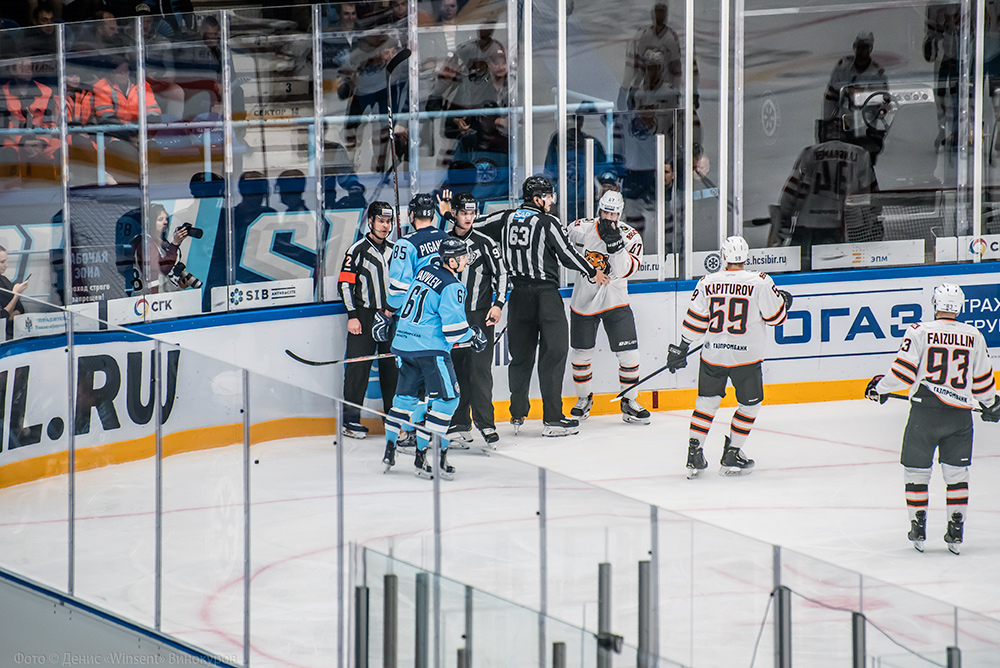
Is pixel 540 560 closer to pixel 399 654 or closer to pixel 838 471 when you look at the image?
pixel 399 654

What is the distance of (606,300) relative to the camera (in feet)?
26.8

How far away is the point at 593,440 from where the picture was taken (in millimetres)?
7949

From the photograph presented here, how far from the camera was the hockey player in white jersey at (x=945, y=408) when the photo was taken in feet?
19.7

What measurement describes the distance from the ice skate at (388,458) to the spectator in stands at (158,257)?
2988 millimetres

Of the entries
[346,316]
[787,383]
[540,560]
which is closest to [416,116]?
[346,316]

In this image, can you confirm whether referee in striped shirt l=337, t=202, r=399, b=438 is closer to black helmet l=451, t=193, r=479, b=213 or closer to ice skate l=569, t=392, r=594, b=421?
black helmet l=451, t=193, r=479, b=213

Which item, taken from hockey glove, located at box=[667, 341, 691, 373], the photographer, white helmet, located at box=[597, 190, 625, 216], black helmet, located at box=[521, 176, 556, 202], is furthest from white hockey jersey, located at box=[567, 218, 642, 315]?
the photographer

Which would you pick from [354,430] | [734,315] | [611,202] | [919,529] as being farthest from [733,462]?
[354,430]

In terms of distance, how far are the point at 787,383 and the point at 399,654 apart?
4.96 m

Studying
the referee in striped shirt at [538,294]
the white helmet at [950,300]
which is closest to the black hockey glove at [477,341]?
the referee in striped shirt at [538,294]

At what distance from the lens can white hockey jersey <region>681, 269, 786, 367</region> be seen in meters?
6.99

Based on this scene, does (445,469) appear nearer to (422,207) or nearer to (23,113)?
(422,207)

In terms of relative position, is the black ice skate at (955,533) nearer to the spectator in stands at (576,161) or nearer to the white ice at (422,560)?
the white ice at (422,560)

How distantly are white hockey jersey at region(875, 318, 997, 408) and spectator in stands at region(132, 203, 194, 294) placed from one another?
3.86 m
